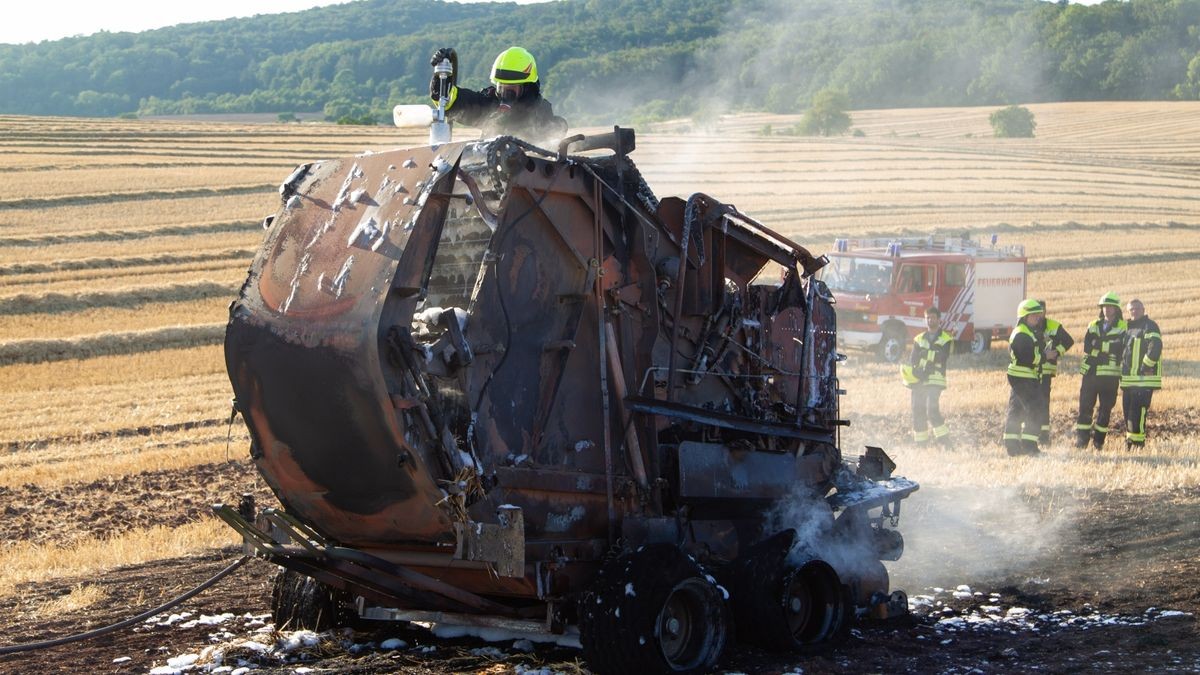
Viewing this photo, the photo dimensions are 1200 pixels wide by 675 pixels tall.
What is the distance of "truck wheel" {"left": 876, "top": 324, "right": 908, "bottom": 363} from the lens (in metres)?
25.7

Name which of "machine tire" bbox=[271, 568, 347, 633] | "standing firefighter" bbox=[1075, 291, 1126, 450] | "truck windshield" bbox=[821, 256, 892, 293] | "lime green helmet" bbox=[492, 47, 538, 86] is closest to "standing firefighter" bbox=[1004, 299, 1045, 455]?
"standing firefighter" bbox=[1075, 291, 1126, 450]

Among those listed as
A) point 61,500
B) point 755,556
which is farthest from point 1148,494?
point 61,500

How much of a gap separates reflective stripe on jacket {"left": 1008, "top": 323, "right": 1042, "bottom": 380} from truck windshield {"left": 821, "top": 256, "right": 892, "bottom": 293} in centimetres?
987

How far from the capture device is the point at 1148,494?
12898 millimetres

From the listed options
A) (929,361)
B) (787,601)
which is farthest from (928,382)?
(787,601)

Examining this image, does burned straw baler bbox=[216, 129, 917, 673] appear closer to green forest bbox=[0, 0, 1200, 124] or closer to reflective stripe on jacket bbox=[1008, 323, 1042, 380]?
green forest bbox=[0, 0, 1200, 124]

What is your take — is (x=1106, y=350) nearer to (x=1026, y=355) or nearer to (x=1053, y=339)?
(x=1053, y=339)

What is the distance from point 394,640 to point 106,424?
37.7 ft

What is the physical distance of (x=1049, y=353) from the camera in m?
16.2

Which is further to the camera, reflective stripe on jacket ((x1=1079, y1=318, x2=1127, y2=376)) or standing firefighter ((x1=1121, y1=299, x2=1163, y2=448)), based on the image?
reflective stripe on jacket ((x1=1079, y1=318, x2=1127, y2=376))

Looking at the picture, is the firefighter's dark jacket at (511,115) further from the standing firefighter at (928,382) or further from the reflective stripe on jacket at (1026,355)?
the standing firefighter at (928,382)

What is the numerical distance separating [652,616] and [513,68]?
338 cm

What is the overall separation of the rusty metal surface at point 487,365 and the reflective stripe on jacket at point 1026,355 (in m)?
8.28

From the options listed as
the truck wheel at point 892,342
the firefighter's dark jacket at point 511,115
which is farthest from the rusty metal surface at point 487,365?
the truck wheel at point 892,342
